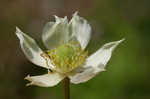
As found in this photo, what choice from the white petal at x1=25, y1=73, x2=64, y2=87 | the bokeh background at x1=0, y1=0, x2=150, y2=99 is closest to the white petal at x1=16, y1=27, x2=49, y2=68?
the white petal at x1=25, y1=73, x2=64, y2=87

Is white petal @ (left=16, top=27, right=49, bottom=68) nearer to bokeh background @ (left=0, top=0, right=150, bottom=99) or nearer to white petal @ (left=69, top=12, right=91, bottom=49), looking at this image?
white petal @ (left=69, top=12, right=91, bottom=49)

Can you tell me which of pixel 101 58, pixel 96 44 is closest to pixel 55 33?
pixel 101 58

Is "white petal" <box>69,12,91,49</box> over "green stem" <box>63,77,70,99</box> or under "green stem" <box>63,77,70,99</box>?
over

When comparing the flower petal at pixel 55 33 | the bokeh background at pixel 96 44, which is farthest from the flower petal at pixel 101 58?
the bokeh background at pixel 96 44

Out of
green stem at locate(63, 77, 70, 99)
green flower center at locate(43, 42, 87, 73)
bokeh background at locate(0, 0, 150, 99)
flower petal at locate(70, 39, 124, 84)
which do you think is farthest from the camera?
bokeh background at locate(0, 0, 150, 99)

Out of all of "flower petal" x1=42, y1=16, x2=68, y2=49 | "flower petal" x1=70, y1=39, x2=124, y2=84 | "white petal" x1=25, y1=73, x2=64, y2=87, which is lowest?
"white petal" x1=25, y1=73, x2=64, y2=87

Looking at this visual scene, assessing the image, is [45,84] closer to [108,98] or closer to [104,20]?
[108,98]
